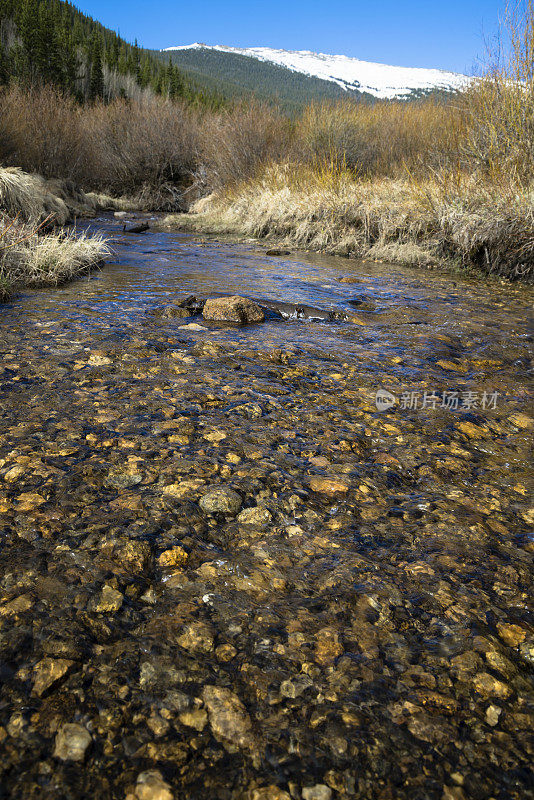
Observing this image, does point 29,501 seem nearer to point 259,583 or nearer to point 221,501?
point 221,501

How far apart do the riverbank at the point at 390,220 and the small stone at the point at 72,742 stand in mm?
7534

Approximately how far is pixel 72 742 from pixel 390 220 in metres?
9.26

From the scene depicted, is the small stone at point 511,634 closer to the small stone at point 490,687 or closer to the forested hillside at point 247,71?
the small stone at point 490,687

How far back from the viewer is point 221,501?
174 centimetres

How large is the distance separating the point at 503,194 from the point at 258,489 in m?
7.22

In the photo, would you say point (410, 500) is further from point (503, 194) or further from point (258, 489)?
point (503, 194)

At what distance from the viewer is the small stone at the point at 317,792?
0.88 meters

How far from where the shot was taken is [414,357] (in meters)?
3.64

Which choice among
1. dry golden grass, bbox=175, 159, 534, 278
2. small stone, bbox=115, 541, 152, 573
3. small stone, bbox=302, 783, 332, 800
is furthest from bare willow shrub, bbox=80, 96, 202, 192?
small stone, bbox=302, 783, 332, 800

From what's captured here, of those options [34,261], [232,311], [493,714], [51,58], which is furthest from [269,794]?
[51,58]

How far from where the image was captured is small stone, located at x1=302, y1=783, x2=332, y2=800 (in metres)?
0.88

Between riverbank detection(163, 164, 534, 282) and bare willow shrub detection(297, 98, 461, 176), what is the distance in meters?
1.66

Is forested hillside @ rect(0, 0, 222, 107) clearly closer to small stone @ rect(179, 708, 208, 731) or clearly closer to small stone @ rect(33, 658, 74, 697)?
small stone @ rect(33, 658, 74, 697)

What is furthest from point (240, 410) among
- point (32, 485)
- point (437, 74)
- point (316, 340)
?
point (437, 74)
